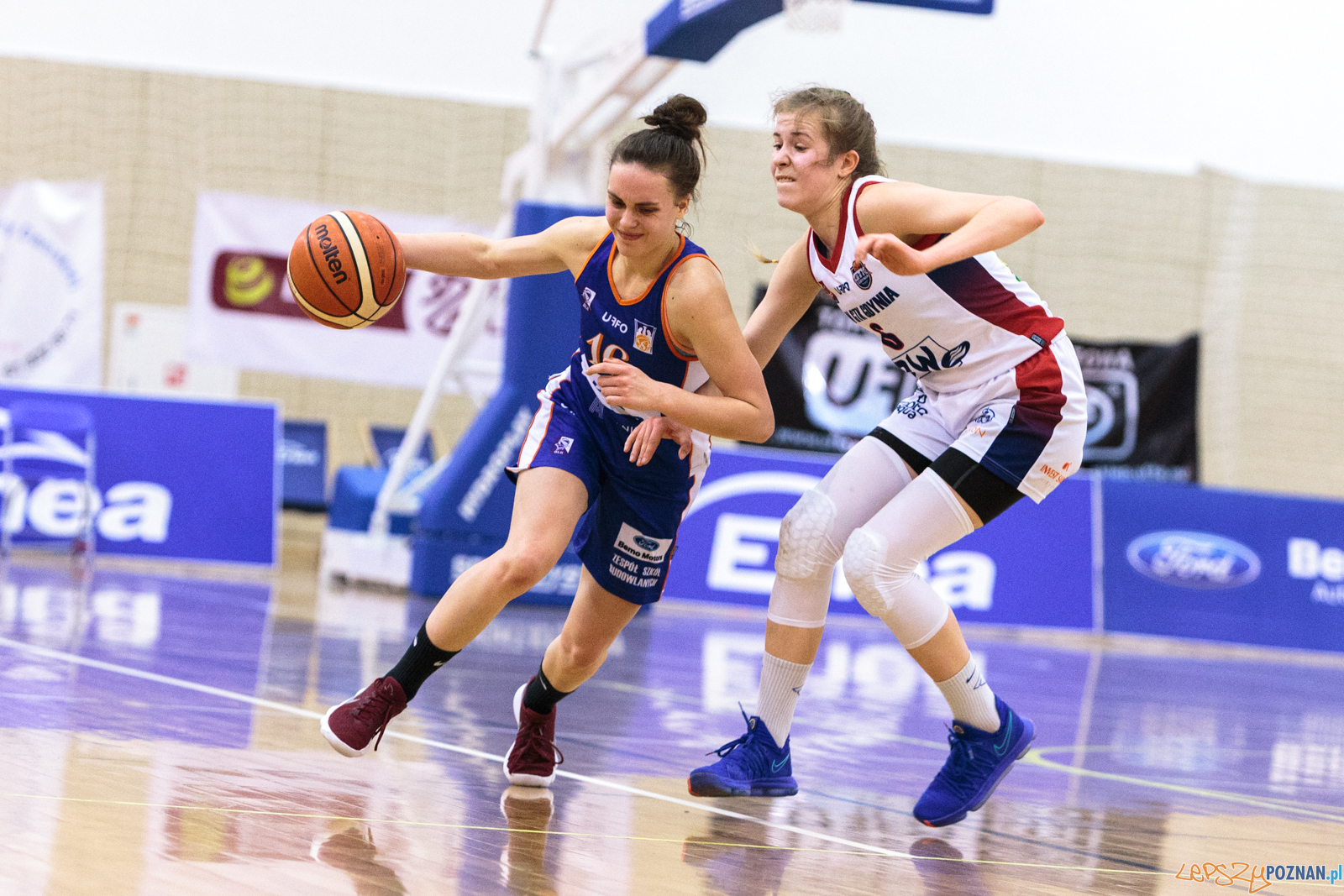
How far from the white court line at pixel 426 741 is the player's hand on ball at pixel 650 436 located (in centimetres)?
91

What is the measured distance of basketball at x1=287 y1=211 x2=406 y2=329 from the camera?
141 inches

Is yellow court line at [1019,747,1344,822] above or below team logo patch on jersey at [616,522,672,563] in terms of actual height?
below

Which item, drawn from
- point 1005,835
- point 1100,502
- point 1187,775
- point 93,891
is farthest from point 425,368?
point 93,891

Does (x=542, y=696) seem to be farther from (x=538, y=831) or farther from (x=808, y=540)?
(x=808, y=540)

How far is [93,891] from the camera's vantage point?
7.59ft

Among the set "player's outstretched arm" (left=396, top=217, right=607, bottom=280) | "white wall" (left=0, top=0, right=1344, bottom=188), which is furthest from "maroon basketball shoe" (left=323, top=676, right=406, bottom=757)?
"white wall" (left=0, top=0, right=1344, bottom=188)

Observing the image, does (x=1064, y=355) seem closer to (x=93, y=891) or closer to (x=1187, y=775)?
(x=1187, y=775)

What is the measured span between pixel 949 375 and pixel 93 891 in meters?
2.36

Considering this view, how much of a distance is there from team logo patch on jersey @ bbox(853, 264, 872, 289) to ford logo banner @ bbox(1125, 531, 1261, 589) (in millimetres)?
8351

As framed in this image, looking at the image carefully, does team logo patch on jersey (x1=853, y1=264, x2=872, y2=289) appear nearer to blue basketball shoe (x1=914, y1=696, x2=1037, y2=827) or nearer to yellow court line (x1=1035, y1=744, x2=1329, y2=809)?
blue basketball shoe (x1=914, y1=696, x2=1037, y2=827)

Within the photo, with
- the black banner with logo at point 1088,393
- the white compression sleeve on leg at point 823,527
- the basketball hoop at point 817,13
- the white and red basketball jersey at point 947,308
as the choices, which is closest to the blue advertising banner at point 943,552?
the black banner with logo at point 1088,393

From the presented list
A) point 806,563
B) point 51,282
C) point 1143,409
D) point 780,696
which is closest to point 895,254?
point 806,563

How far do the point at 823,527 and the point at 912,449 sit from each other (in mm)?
338

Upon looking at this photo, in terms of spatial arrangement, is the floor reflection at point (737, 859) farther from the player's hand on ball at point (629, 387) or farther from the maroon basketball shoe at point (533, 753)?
the player's hand on ball at point (629, 387)
